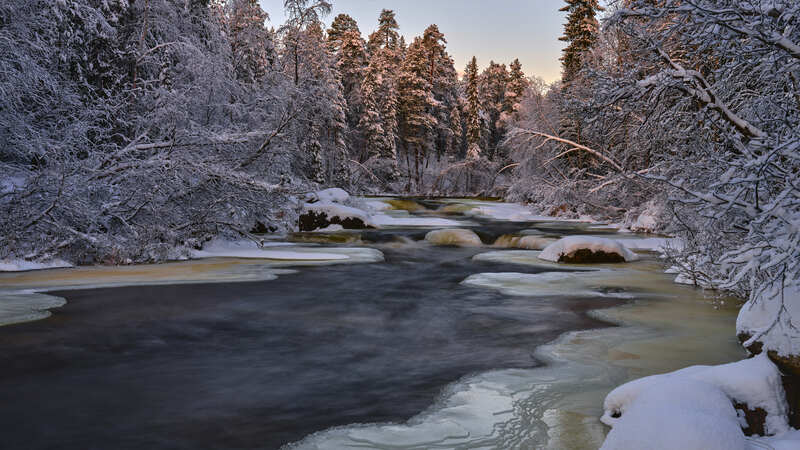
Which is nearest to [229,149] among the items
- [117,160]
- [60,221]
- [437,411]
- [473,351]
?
[117,160]

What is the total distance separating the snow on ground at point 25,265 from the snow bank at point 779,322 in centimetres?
1190

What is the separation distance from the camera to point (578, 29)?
128ft

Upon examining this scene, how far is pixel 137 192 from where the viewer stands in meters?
12.8

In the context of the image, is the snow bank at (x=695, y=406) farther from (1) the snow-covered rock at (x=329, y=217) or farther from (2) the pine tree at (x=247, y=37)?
(1) the snow-covered rock at (x=329, y=217)

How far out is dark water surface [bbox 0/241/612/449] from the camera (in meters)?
4.61

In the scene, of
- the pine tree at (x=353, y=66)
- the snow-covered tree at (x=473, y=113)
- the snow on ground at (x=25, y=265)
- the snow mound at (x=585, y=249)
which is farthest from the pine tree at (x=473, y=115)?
the snow on ground at (x=25, y=265)

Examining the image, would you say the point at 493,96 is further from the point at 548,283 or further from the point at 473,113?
the point at 548,283

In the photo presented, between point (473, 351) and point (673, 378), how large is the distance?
290 cm

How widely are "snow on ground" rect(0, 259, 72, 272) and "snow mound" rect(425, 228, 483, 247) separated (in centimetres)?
1185

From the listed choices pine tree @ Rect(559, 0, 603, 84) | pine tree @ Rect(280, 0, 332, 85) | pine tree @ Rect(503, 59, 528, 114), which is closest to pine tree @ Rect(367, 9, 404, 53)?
pine tree @ Rect(503, 59, 528, 114)

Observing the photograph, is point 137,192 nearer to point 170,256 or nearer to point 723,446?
point 170,256

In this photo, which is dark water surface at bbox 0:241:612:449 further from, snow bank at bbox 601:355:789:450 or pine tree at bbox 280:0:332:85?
pine tree at bbox 280:0:332:85

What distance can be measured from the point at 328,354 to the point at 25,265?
7.99 meters

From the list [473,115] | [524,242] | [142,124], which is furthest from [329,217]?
[473,115]
